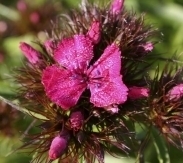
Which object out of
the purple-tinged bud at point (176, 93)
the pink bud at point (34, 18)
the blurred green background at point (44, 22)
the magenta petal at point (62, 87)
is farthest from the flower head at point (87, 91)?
the pink bud at point (34, 18)

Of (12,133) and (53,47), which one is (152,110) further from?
(12,133)

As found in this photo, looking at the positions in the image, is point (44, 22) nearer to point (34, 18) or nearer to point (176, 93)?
point (34, 18)

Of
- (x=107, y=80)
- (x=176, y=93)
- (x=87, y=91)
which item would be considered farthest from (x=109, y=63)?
(x=176, y=93)

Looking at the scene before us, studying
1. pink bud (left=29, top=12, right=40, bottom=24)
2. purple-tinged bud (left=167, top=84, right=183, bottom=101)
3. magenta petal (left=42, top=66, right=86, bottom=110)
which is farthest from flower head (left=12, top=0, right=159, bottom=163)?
pink bud (left=29, top=12, right=40, bottom=24)

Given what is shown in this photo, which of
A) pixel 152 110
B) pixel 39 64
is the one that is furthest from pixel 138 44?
pixel 39 64

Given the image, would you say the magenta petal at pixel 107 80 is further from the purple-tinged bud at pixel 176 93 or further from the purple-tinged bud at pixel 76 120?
the purple-tinged bud at pixel 176 93

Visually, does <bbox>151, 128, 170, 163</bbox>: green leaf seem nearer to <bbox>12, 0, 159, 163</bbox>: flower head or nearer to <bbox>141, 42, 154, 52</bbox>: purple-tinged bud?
<bbox>12, 0, 159, 163</bbox>: flower head
